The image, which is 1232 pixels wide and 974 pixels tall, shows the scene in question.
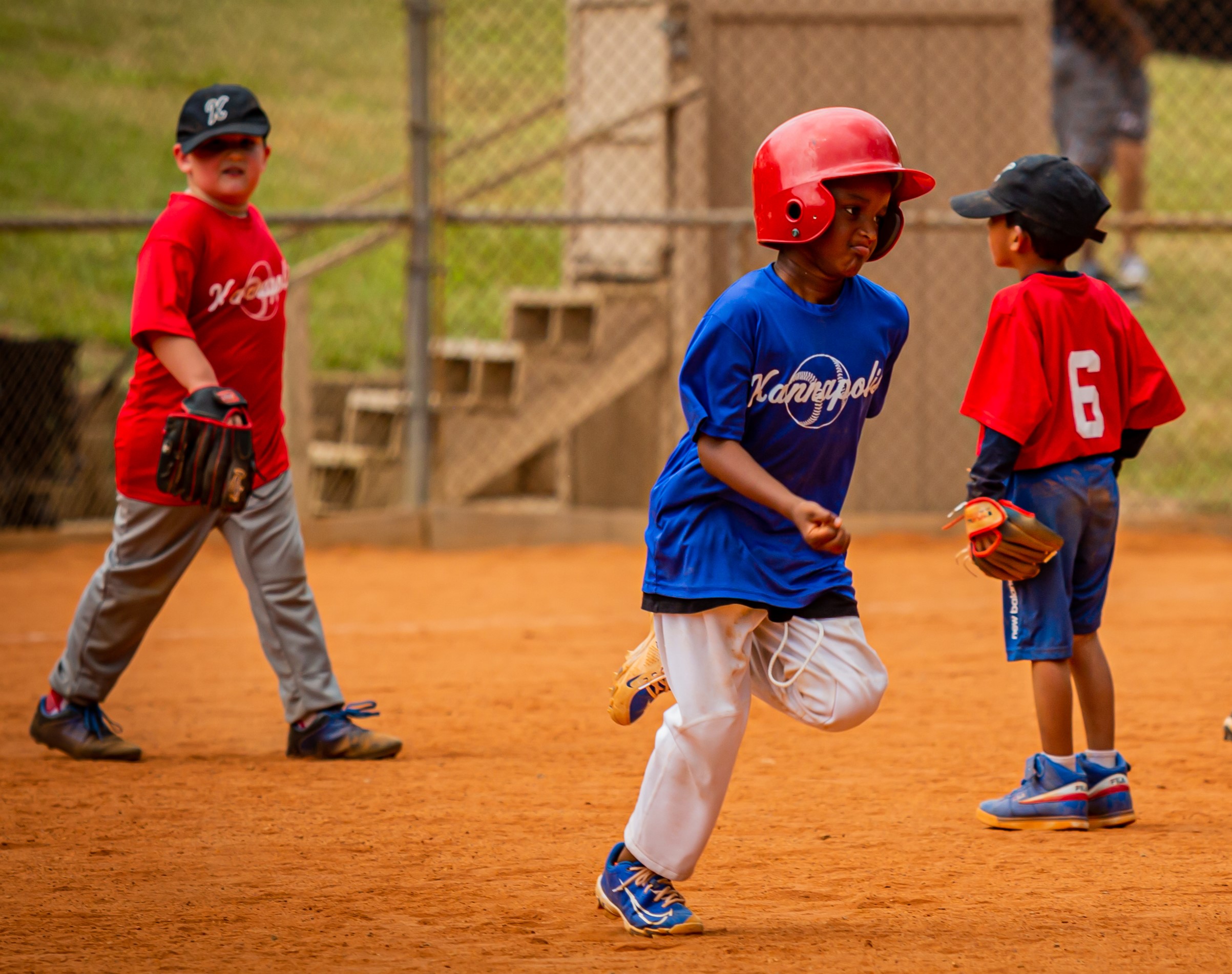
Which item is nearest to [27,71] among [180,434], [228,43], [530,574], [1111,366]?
[228,43]

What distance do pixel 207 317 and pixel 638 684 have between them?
209 cm

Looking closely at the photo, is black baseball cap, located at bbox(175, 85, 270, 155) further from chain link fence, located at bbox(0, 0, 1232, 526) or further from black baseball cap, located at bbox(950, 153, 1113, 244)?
chain link fence, located at bbox(0, 0, 1232, 526)

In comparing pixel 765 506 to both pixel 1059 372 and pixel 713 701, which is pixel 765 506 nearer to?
pixel 713 701

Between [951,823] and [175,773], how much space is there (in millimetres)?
2316

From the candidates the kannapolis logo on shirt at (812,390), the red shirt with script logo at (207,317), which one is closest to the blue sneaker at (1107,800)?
the kannapolis logo on shirt at (812,390)

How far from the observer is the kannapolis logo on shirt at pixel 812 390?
10.4 ft

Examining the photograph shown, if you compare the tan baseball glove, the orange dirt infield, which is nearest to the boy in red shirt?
the orange dirt infield

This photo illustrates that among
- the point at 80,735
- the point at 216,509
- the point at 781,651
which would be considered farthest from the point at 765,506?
the point at 80,735

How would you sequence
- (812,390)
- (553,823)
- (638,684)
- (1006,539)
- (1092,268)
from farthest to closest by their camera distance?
1. (1092,268)
2. (553,823)
3. (1006,539)
4. (638,684)
5. (812,390)

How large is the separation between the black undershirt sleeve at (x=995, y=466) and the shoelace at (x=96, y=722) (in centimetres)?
281

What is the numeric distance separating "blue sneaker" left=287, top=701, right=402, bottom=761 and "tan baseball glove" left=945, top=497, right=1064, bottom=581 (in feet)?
6.57

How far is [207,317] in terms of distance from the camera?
4.76 metres

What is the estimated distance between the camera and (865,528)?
9844 mm

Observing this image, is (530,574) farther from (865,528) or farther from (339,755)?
(339,755)
